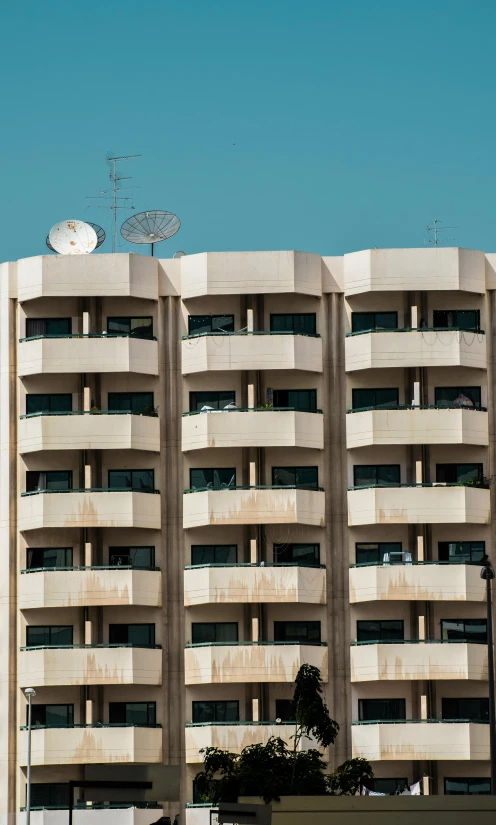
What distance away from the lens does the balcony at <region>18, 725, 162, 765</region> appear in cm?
7125

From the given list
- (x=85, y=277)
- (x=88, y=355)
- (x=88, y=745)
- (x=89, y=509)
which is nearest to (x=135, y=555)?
(x=89, y=509)

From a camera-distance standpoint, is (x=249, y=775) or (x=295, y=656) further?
(x=295, y=656)

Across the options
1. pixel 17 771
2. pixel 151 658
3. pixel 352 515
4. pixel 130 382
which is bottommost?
pixel 17 771

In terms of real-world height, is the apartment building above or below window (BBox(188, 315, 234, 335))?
below

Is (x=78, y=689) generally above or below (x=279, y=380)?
below

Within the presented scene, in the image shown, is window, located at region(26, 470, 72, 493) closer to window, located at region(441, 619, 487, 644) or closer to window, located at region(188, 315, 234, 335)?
window, located at region(188, 315, 234, 335)

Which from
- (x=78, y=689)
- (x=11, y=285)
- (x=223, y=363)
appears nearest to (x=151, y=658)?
(x=78, y=689)

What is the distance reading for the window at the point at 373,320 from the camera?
75875 mm

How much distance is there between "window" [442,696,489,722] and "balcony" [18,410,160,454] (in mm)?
17609

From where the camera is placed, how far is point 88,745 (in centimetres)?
7131

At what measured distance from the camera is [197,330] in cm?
7600

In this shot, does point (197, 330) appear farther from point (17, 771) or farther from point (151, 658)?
point (17, 771)

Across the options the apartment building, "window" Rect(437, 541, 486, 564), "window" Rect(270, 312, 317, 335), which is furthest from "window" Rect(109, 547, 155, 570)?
"window" Rect(437, 541, 486, 564)

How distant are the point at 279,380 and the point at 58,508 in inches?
457
